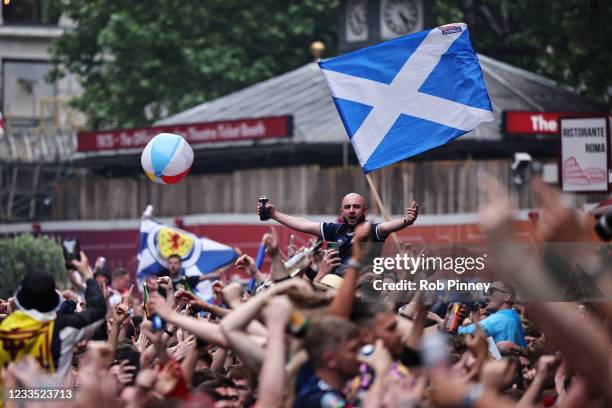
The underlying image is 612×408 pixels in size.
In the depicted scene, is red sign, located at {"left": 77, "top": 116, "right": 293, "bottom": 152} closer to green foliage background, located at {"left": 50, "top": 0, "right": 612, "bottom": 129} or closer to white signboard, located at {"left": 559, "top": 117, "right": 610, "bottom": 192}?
green foliage background, located at {"left": 50, "top": 0, "right": 612, "bottom": 129}

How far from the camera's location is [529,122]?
94.3 ft

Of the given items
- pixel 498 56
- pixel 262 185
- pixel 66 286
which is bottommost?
pixel 66 286

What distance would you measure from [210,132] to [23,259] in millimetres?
4276

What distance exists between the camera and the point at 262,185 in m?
28.8

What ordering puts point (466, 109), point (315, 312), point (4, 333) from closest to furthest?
1. point (315, 312)
2. point (4, 333)
3. point (466, 109)

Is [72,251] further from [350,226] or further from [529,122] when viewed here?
[529,122]

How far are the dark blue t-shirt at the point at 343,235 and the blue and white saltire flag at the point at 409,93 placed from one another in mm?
1396

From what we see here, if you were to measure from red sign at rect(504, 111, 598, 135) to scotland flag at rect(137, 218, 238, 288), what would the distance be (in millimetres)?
8919

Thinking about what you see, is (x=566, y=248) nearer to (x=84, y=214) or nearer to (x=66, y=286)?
(x=66, y=286)

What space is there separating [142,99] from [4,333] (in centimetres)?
2838

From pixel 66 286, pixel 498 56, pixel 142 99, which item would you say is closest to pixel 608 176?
pixel 66 286

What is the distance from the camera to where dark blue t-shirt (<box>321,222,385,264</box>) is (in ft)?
39.9

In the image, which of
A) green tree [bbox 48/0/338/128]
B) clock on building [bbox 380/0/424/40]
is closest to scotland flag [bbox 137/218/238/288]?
clock on building [bbox 380/0/424/40]

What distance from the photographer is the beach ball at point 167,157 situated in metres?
15.1
